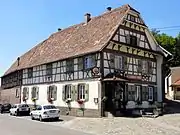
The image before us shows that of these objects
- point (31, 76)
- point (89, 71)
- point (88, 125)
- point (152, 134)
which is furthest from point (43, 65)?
point (152, 134)

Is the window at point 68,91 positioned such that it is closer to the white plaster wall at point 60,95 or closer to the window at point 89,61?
the white plaster wall at point 60,95

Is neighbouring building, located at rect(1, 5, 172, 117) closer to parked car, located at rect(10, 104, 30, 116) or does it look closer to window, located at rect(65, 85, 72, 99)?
window, located at rect(65, 85, 72, 99)

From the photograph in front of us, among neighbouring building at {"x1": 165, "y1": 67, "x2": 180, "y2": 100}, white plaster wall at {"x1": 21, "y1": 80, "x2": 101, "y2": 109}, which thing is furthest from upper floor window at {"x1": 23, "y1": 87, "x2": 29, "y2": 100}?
neighbouring building at {"x1": 165, "y1": 67, "x2": 180, "y2": 100}

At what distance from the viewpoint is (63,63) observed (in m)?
33.9

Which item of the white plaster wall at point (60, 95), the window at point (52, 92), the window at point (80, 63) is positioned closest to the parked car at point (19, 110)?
the white plaster wall at point (60, 95)

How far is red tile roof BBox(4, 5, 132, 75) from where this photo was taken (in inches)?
1194

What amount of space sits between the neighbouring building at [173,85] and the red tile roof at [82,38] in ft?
70.8

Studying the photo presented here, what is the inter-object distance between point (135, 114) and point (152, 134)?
38.1 feet

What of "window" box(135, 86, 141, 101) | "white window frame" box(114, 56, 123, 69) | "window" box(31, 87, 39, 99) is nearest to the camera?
"white window frame" box(114, 56, 123, 69)

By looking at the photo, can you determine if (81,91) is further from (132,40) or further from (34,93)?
(34,93)

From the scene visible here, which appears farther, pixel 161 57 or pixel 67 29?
pixel 67 29

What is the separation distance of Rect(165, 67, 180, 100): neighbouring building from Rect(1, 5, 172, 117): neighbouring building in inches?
603

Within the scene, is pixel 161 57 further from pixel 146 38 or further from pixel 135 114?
pixel 135 114

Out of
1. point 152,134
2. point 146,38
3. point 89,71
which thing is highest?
point 146,38
